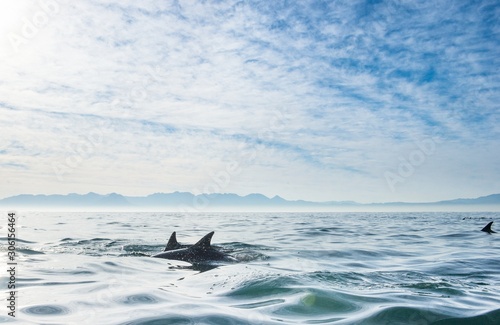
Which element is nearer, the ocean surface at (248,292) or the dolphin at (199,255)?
the ocean surface at (248,292)

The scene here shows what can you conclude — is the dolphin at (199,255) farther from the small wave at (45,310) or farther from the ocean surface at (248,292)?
the small wave at (45,310)

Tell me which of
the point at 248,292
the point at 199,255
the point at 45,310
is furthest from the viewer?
the point at 199,255

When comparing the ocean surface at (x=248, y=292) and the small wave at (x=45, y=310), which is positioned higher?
the small wave at (x=45, y=310)

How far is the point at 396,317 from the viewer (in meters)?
6.59

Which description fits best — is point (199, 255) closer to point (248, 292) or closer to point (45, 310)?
point (248, 292)

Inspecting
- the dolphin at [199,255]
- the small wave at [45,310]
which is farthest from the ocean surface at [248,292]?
the dolphin at [199,255]

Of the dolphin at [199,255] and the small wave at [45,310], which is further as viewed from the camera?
the dolphin at [199,255]

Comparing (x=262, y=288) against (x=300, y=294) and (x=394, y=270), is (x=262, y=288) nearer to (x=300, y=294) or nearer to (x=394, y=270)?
(x=300, y=294)

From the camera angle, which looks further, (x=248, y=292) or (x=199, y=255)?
(x=199, y=255)

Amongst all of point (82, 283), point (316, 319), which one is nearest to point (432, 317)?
point (316, 319)

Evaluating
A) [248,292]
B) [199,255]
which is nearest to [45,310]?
[248,292]

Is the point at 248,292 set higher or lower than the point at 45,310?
lower

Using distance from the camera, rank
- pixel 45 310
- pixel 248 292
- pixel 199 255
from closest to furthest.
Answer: pixel 45 310 → pixel 248 292 → pixel 199 255

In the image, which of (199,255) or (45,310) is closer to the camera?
(45,310)
